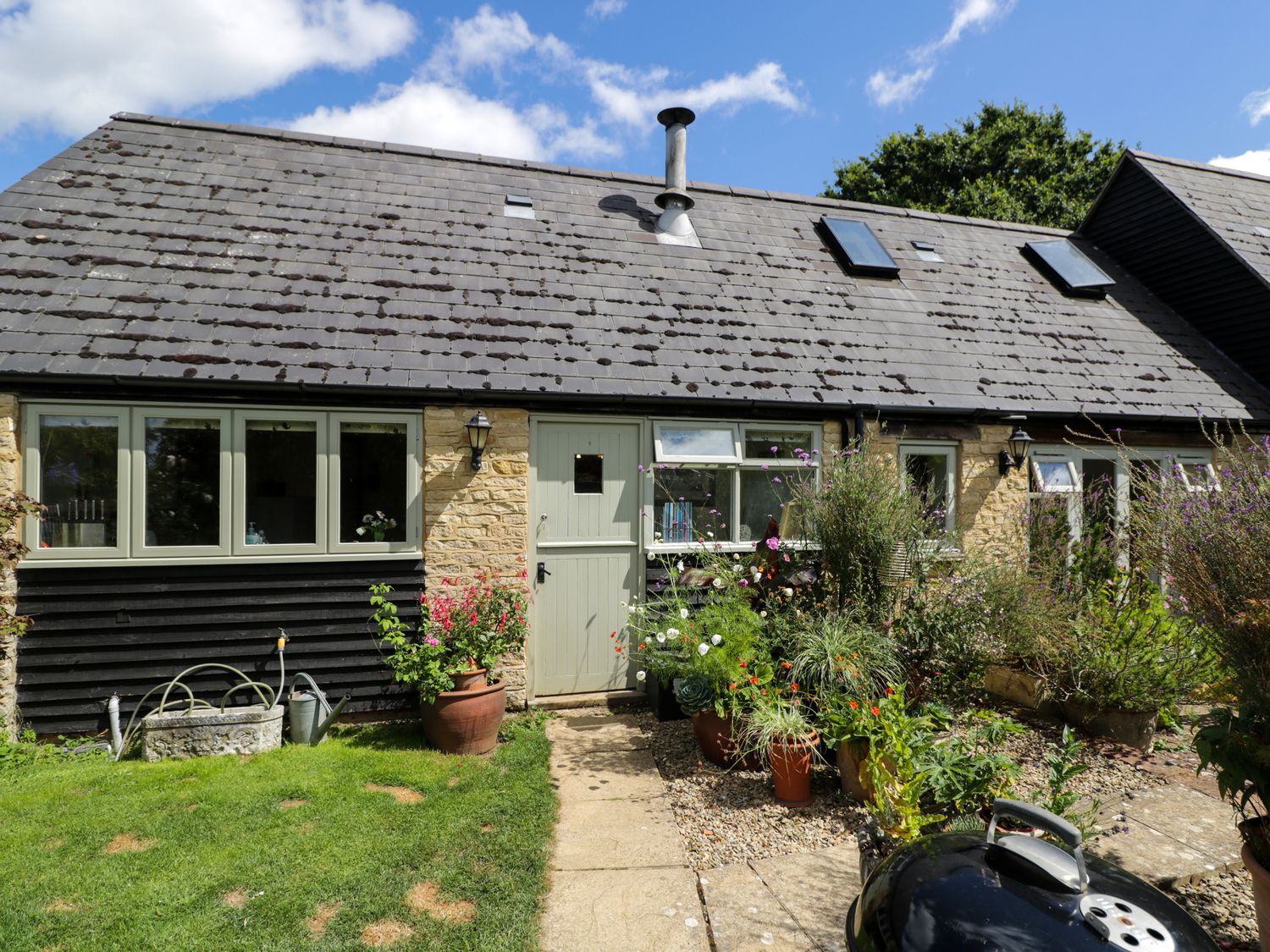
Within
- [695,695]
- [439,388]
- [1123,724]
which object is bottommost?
[1123,724]

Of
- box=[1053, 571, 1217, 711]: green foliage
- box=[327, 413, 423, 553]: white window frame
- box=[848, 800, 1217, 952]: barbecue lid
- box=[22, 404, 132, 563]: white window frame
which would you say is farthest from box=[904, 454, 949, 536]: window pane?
box=[22, 404, 132, 563]: white window frame

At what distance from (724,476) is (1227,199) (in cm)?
1114

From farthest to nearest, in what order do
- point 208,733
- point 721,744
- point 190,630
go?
point 190,630, point 208,733, point 721,744

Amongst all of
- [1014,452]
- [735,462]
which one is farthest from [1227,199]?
[735,462]

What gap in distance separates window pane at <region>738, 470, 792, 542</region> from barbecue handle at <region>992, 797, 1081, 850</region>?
5195mm

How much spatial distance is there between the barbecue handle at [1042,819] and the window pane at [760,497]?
5.20 meters

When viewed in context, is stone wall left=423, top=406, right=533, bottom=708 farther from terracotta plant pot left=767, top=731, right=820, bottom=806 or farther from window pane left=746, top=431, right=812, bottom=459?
terracotta plant pot left=767, top=731, right=820, bottom=806

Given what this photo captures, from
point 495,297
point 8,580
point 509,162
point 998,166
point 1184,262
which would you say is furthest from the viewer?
point 998,166

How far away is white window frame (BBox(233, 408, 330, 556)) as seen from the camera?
5801 mm

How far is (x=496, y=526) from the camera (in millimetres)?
6281

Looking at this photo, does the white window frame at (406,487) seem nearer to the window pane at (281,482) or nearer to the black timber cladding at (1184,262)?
the window pane at (281,482)

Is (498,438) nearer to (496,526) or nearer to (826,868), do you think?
(496,526)

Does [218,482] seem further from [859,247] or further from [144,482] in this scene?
[859,247]

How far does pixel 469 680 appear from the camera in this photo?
17.6 ft
